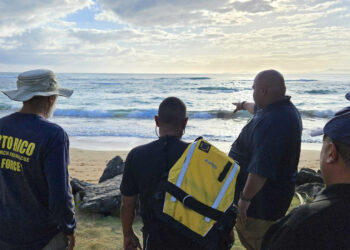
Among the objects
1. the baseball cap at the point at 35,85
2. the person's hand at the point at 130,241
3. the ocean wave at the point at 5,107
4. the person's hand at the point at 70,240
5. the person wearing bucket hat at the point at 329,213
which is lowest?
the ocean wave at the point at 5,107

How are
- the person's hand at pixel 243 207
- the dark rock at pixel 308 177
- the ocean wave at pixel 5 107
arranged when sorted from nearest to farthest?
the person's hand at pixel 243 207
the dark rock at pixel 308 177
the ocean wave at pixel 5 107

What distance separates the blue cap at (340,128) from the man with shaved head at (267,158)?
1422 mm

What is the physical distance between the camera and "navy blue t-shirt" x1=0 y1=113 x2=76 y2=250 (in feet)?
6.76

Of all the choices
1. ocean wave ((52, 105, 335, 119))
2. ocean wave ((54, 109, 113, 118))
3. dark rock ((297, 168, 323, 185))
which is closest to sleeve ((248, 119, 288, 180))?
dark rock ((297, 168, 323, 185))

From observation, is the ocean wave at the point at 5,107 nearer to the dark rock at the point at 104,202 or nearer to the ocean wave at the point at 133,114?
the ocean wave at the point at 133,114

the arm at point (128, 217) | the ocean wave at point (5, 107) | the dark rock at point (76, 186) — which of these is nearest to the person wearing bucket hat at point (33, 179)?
the arm at point (128, 217)

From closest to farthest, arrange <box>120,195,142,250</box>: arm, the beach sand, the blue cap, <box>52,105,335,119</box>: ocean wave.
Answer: the blue cap < <box>120,195,142,250</box>: arm < the beach sand < <box>52,105,335,119</box>: ocean wave

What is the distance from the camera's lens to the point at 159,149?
7.04 ft

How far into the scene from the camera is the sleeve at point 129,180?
7.19 ft

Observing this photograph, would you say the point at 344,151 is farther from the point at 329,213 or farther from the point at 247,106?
the point at 247,106

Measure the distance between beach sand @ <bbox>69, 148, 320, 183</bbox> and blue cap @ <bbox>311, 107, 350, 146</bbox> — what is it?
6.77m

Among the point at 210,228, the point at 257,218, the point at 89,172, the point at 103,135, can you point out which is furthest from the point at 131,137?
the point at 210,228

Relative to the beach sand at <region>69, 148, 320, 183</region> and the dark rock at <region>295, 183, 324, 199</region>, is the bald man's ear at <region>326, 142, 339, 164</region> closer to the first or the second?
the dark rock at <region>295, 183, 324, 199</region>

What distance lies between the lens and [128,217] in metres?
2.35
